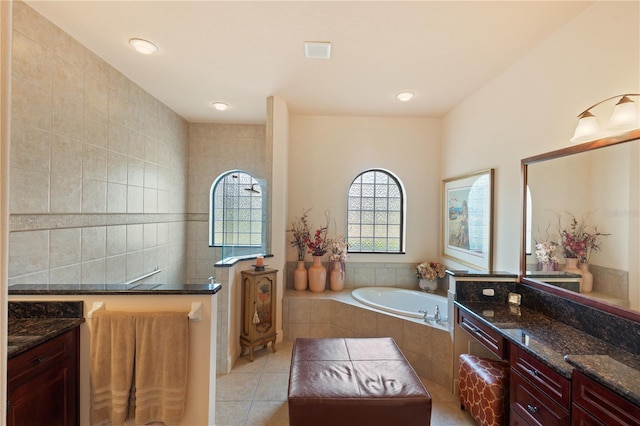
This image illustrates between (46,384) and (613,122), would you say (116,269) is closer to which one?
(46,384)

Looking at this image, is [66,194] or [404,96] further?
[404,96]

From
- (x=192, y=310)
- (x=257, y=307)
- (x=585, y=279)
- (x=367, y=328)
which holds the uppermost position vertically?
(x=585, y=279)

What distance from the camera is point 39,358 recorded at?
1445mm

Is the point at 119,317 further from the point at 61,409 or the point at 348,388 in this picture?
the point at 348,388

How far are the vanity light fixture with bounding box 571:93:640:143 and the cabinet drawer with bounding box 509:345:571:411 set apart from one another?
4.32 ft

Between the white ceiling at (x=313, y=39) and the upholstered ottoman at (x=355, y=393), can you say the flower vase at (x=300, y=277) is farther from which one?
the white ceiling at (x=313, y=39)

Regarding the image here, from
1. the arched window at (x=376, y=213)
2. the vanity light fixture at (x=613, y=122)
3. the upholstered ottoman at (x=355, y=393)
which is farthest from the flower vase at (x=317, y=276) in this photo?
the vanity light fixture at (x=613, y=122)

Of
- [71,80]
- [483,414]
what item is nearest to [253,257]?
[71,80]

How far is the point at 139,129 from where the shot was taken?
3.05 m

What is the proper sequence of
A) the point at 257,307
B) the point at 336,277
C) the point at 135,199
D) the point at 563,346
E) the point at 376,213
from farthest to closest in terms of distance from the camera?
the point at 376,213 < the point at 336,277 < the point at 135,199 < the point at 257,307 < the point at 563,346

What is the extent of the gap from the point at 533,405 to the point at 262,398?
1.86 metres

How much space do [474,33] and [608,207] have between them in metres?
1.42

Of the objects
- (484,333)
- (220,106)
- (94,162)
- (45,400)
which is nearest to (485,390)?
(484,333)

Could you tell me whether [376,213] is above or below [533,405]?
above
